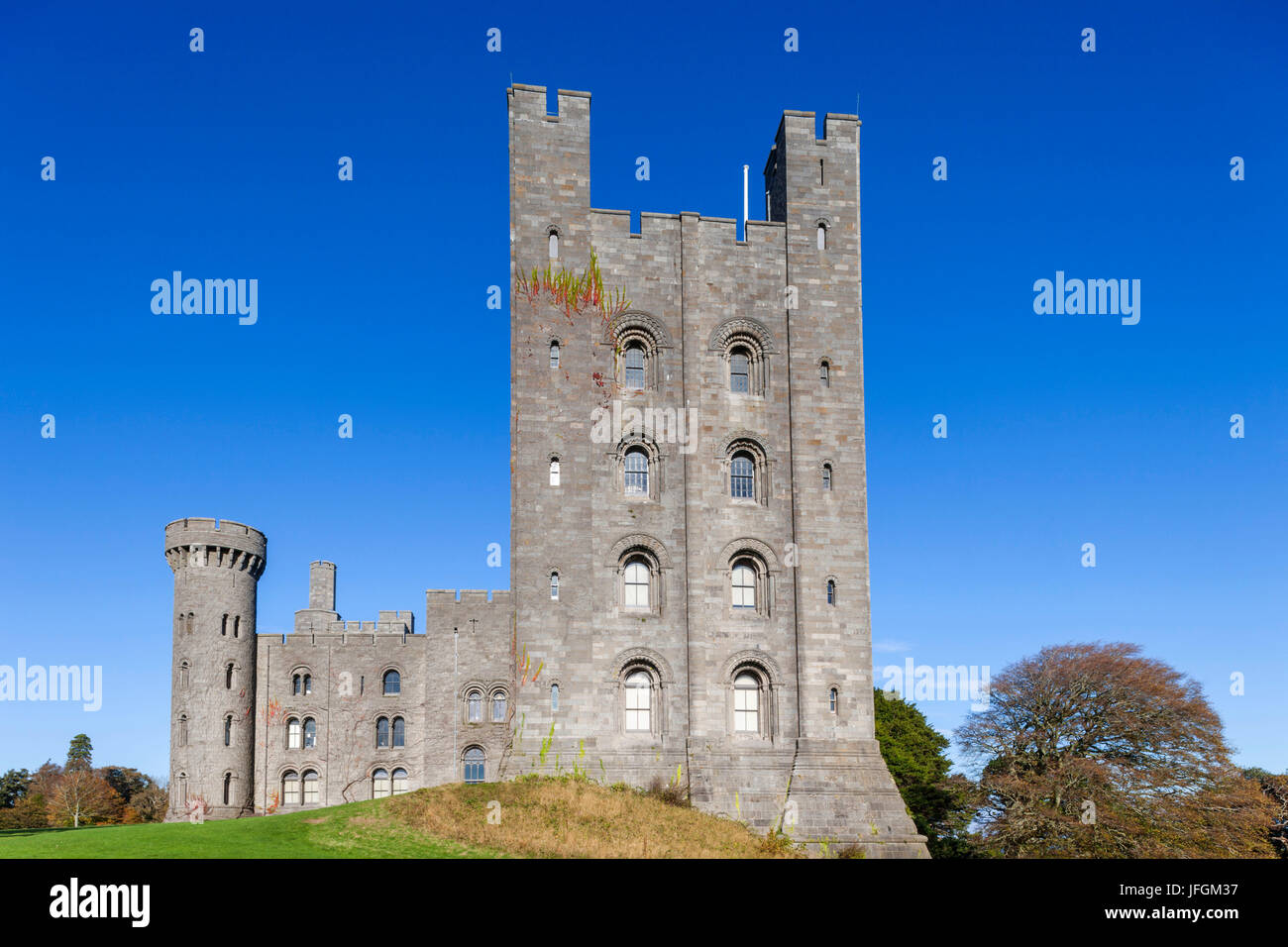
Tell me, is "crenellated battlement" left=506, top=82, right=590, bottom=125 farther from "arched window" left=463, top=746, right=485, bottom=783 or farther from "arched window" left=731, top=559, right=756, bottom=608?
"arched window" left=463, top=746, right=485, bottom=783

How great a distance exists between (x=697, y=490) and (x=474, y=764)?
18.2 metres

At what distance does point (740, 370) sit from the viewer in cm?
3831

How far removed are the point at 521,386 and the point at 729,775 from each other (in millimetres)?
14297

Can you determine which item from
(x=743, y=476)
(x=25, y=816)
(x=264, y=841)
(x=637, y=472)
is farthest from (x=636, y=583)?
(x=25, y=816)

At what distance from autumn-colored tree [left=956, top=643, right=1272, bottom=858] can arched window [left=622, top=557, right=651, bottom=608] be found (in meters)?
14.0

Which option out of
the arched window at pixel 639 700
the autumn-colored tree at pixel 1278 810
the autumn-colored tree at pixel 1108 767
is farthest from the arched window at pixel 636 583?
the autumn-colored tree at pixel 1278 810

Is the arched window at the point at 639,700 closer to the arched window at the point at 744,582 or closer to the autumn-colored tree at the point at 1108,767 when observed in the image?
the arched window at the point at 744,582

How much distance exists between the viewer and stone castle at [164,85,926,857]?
1358 inches

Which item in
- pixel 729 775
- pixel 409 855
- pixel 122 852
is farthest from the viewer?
pixel 729 775

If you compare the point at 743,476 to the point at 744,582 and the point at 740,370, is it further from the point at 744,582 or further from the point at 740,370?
the point at 740,370
